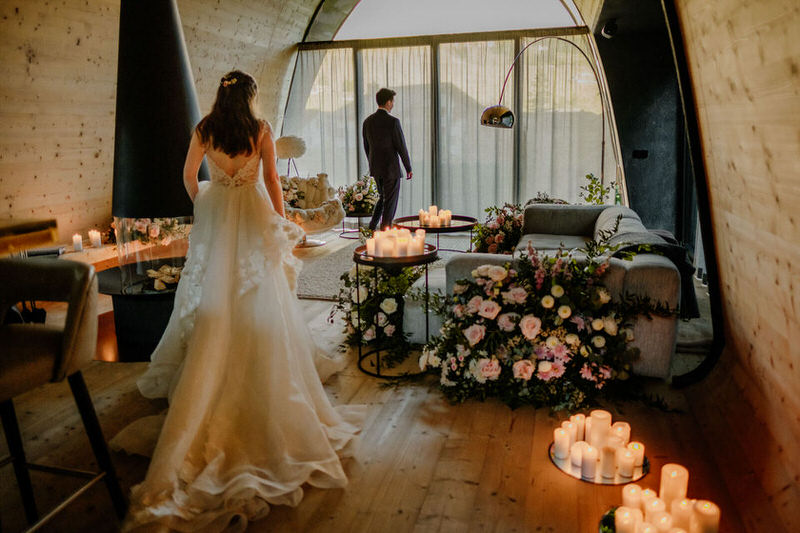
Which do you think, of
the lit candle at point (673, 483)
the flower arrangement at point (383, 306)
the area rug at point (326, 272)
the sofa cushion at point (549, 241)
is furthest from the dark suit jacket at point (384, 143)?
the lit candle at point (673, 483)

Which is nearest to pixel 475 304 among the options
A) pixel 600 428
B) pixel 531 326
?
pixel 531 326

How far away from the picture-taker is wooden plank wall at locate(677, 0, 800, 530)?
4.97ft

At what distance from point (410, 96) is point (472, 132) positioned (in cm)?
101

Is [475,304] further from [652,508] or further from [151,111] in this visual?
[151,111]

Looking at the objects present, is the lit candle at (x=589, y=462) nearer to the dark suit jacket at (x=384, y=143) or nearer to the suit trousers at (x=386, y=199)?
the dark suit jacket at (x=384, y=143)

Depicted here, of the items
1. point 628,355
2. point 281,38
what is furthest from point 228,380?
point 281,38

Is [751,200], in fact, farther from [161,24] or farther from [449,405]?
Answer: [161,24]

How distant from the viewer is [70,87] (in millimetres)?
5055

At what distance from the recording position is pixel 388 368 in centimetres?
358

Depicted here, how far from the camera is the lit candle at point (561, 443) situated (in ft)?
8.27

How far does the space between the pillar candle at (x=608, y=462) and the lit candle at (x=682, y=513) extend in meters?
0.43

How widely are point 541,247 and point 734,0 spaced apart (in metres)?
3.25

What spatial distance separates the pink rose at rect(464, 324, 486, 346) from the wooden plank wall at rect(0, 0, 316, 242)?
12.3ft

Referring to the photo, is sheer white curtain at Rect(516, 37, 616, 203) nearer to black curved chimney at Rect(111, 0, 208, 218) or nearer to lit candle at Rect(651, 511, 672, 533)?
black curved chimney at Rect(111, 0, 208, 218)
